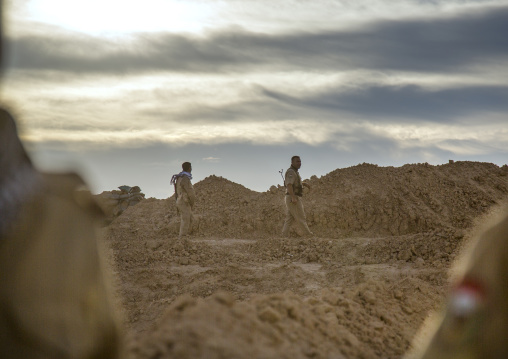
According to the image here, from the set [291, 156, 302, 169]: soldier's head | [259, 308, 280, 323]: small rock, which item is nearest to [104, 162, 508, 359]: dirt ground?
[259, 308, 280, 323]: small rock

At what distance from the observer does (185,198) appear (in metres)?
15.1

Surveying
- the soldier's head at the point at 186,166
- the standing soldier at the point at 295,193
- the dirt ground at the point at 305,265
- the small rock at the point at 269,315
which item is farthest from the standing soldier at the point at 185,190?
the small rock at the point at 269,315

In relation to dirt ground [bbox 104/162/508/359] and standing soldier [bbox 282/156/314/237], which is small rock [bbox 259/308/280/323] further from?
standing soldier [bbox 282/156/314/237]

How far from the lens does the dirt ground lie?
2.00 m

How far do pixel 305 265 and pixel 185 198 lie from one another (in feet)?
19.2

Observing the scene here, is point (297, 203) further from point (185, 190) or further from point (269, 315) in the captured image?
point (269, 315)

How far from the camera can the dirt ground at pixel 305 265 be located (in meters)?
2.00

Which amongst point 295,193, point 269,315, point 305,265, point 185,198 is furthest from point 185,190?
point 269,315

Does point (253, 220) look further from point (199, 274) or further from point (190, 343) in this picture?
point (190, 343)

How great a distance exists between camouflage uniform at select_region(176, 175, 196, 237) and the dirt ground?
0.74m

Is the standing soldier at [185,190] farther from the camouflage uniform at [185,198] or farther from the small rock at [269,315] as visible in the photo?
the small rock at [269,315]

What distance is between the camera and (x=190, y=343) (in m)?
1.64

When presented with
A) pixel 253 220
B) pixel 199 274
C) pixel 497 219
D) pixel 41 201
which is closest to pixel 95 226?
pixel 41 201

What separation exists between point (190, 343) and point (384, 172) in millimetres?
20788
